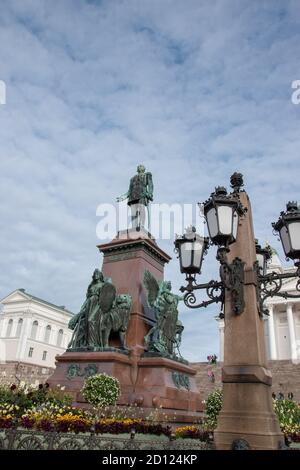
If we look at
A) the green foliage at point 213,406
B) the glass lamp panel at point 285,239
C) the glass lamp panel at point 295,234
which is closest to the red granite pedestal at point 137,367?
the green foliage at point 213,406

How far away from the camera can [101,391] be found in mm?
9672

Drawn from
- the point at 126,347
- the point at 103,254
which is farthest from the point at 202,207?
the point at 103,254

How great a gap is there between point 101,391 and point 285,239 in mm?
5901

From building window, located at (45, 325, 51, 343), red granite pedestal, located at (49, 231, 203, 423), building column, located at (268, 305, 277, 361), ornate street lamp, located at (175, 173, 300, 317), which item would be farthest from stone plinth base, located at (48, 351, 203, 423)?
building column, located at (268, 305, 277, 361)

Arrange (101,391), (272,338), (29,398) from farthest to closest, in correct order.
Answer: (272,338) → (101,391) → (29,398)

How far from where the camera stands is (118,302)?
40.6ft

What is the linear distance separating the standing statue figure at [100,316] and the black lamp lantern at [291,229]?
6643mm

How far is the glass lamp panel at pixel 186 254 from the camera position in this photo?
7156 mm

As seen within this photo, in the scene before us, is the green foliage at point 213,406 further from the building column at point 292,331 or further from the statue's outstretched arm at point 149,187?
the building column at point 292,331

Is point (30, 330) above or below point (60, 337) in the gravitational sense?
below

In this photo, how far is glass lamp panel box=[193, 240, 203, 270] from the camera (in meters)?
7.15

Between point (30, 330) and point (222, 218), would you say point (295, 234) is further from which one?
point (30, 330)

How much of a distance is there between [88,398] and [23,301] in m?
64.4

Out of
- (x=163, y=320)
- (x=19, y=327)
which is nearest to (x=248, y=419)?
(x=163, y=320)
